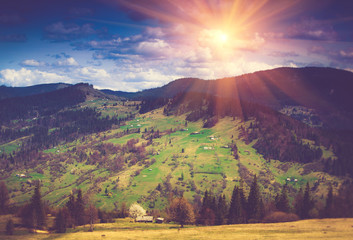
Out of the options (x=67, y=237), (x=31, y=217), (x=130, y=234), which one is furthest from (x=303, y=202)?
(x=31, y=217)

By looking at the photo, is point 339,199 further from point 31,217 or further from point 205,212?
point 31,217

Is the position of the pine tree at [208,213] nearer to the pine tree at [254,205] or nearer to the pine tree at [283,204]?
the pine tree at [254,205]

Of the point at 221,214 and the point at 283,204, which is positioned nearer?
the point at 221,214

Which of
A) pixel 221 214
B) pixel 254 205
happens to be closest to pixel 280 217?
pixel 254 205

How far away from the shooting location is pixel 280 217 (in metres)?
114

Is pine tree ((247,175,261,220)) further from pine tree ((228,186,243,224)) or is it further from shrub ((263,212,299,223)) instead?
shrub ((263,212,299,223))

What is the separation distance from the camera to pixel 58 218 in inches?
4082

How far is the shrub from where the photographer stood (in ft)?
367

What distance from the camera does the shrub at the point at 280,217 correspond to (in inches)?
4399

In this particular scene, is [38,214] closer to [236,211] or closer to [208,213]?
[208,213]

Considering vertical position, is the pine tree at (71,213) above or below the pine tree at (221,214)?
above

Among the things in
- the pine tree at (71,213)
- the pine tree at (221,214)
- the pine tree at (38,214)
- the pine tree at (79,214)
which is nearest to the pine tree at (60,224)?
the pine tree at (71,213)

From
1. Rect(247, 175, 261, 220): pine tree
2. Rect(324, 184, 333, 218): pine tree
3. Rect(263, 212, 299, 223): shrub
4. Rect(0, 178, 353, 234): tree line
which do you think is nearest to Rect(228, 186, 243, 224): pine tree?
Rect(0, 178, 353, 234): tree line

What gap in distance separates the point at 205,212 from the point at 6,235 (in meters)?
82.3
